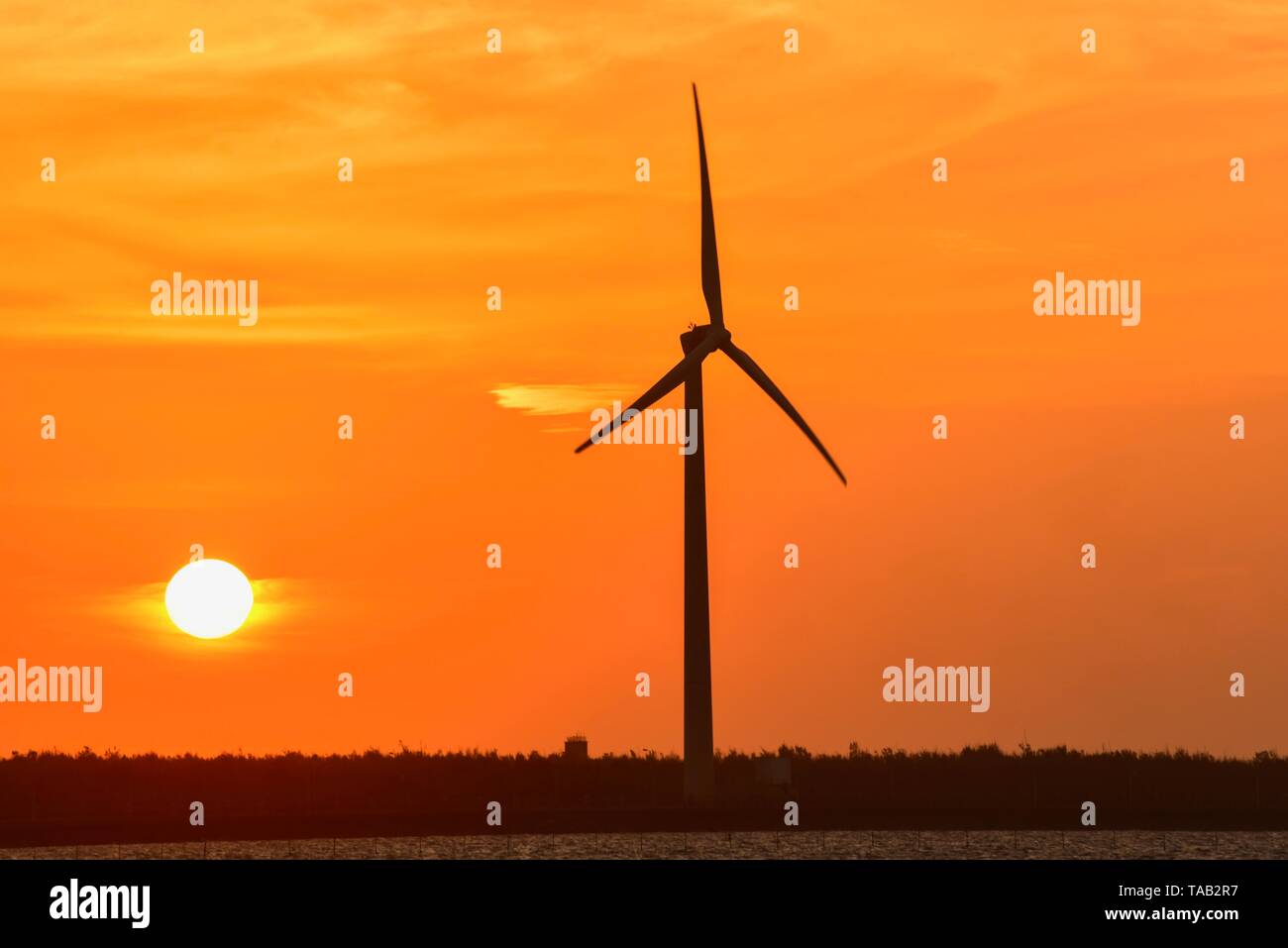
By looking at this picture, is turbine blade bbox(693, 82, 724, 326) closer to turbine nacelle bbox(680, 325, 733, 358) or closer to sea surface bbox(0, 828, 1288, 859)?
turbine nacelle bbox(680, 325, 733, 358)

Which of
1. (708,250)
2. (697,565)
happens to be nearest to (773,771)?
(697,565)

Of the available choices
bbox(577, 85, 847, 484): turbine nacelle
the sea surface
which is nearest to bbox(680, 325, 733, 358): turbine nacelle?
bbox(577, 85, 847, 484): turbine nacelle

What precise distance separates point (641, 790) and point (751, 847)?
1927 cm

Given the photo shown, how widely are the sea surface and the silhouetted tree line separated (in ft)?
3.74

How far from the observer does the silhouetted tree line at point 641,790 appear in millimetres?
77750

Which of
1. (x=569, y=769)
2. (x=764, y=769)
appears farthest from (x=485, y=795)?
(x=764, y=769)

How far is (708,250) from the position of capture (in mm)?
86125

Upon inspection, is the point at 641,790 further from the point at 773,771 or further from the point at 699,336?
the point at 699,336

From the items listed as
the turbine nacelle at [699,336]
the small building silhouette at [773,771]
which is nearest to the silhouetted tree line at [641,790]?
the small building silhouette at [773,771]

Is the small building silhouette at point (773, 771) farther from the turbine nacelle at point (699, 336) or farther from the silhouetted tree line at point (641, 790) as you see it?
the turbine nacelle at point (699, 336)

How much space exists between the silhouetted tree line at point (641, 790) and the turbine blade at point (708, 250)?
1713cm
